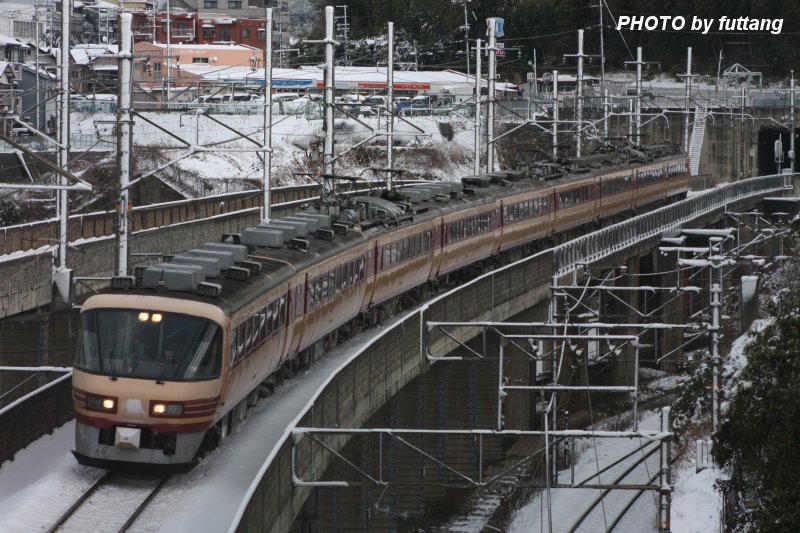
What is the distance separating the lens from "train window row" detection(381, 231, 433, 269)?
3416 cm

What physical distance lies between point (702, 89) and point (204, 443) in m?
98.0

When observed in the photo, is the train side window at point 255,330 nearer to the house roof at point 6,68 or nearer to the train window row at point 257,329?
the train window row at point 257,329

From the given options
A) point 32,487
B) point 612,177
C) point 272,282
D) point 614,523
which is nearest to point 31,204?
point 612,177

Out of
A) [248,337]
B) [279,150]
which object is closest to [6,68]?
[279,150]

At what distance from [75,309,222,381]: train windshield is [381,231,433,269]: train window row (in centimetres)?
1320

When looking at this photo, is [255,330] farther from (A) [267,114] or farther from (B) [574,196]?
(B) [574,196]

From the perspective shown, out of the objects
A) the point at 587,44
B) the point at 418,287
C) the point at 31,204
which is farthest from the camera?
the point at 587,44

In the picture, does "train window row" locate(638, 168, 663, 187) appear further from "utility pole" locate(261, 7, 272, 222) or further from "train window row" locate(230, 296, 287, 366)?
"train window row" locate(230, 296, 287, 366)

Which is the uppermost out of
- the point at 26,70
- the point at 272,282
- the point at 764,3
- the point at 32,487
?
the point at 764,3

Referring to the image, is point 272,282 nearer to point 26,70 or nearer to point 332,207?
point 332,207

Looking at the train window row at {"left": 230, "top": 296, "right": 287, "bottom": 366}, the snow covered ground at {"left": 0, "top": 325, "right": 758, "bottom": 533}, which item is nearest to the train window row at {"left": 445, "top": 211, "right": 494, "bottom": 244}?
the snow covered ground at {"left": 0, "top": 325, "right": 758, "bottom": 533}

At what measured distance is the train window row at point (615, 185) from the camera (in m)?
57.9

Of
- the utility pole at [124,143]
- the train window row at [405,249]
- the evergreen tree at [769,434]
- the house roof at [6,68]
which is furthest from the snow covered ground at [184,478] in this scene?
the house roof at [6,68]

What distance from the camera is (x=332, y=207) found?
35.3m
